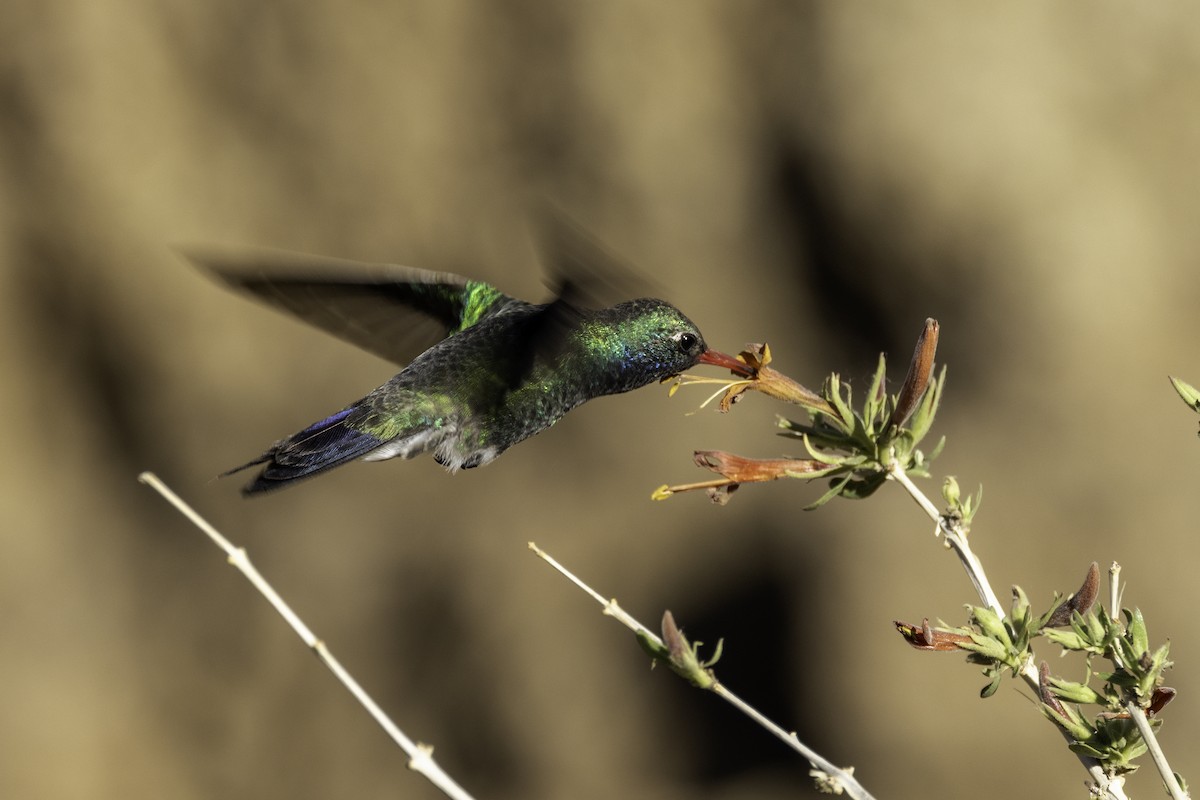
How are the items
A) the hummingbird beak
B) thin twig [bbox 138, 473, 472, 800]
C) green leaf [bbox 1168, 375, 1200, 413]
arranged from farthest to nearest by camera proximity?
the hummingbird beak → green leaf [bbox 1168, 375, 1200, 413] → thin twig [bbox 138, 473, 472, 800]

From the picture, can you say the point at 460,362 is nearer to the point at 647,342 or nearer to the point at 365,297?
the point at 365,297

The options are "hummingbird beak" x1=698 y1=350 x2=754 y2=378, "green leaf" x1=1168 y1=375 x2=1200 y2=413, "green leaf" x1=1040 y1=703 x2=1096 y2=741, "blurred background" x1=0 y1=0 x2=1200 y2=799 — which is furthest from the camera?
"blurred background" x1=0 y1=0 x2=1200 y2=799

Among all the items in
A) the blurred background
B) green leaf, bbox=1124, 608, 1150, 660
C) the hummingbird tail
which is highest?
green leaf, bbox=1124, 608, 1150, 660

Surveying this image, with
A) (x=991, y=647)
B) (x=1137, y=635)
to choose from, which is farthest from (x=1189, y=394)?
(x=991, y=647)

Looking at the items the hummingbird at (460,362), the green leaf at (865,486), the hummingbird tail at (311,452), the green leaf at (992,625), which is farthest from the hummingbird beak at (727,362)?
the hummingbird tail at (311,452)

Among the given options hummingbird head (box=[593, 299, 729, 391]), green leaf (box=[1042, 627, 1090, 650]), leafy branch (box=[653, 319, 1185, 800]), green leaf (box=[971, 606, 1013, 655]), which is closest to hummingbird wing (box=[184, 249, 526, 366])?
hummingbird head (box=[593, 299, 729, 391])

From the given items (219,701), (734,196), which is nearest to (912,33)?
(734,196)

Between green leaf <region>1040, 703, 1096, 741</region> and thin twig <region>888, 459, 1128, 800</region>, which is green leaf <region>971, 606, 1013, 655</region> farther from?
green leaf <region>1040, 703, 1096, 741</region>
